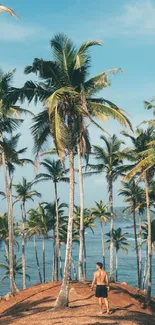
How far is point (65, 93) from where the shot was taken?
17.3m

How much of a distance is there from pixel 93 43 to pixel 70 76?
1999mm

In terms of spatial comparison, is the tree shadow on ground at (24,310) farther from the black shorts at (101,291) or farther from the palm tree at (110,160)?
the palm tree at (110,160)

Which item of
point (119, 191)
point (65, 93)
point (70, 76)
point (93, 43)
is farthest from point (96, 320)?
point (119, 191)

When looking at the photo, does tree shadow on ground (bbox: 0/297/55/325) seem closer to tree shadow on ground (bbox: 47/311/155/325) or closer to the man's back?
tree shadow on ground (bbox: 47/311/155/325)

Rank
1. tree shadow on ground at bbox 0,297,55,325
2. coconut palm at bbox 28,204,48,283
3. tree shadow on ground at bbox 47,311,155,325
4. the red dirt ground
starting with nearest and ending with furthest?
1. tree shadow on ground at bbox 47,311,155,325
2. the red dirt ground
3. tree shadow on ground at bbox 0,297,55,325
4. coconut palm at bbox 28,204,48,283

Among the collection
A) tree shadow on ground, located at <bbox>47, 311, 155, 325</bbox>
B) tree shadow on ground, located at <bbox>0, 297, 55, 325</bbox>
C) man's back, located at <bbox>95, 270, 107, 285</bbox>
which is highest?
man's back, located at <bbox>95, 270, 107, 285</bbox>

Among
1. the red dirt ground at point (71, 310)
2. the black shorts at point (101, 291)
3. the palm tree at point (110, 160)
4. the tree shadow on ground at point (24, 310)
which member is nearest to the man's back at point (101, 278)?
the black shorts at point (101, 291)

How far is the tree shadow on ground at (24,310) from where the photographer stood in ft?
53.1

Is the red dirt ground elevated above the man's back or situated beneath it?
situated beneath

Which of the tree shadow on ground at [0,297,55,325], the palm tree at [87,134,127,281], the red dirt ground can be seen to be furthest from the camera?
the palm tree at [87,134,127,281]

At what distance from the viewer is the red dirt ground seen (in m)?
14.4

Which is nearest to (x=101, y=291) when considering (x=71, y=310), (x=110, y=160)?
(x=71, y=310)

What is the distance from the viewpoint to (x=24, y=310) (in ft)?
58.9

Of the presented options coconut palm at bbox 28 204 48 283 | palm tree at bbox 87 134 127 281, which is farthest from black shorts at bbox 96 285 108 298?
coconut palm at bbox 28 204 48 283
